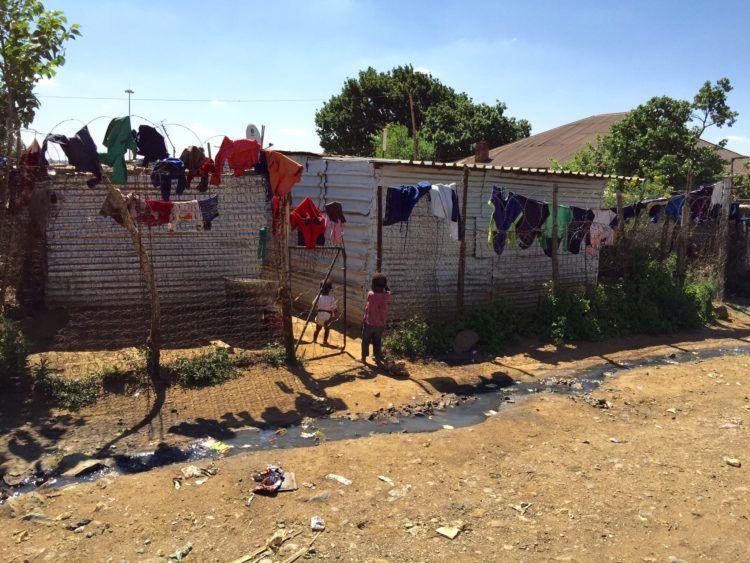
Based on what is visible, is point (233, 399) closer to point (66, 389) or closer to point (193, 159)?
point (66, 389)

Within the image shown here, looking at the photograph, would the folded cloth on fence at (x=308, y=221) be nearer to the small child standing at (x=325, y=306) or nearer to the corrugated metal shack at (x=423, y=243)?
the small child standing at (x=325, y=306)

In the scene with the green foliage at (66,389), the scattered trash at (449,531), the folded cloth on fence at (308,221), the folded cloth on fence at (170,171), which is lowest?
the scattered trash at (449,531)

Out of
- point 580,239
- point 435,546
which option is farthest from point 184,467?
point 580,239

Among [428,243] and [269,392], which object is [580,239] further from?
[269,392]

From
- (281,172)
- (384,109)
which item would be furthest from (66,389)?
(384,109)

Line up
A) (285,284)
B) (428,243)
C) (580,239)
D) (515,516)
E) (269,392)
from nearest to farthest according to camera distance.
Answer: (515,516), (269,392), (285,284), (428,243), (580,239)

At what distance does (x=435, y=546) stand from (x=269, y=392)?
3357mm

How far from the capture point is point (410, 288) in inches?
369

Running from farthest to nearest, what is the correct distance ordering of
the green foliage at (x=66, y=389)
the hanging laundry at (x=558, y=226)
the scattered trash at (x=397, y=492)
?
the hanging laundry at (x=558, y=226)
the green foliage at (x=66, y=389)
the scattered trash at (x=397, y=492)

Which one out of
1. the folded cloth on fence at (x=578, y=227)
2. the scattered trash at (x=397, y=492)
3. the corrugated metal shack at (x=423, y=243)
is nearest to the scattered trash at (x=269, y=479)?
the scattered trash at (x=397, y=492)

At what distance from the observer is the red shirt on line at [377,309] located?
7484 millimetres

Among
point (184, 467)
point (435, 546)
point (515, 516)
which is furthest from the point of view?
point (184, 467)

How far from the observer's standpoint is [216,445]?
17.4ft

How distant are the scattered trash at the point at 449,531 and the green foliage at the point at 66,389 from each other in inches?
165
